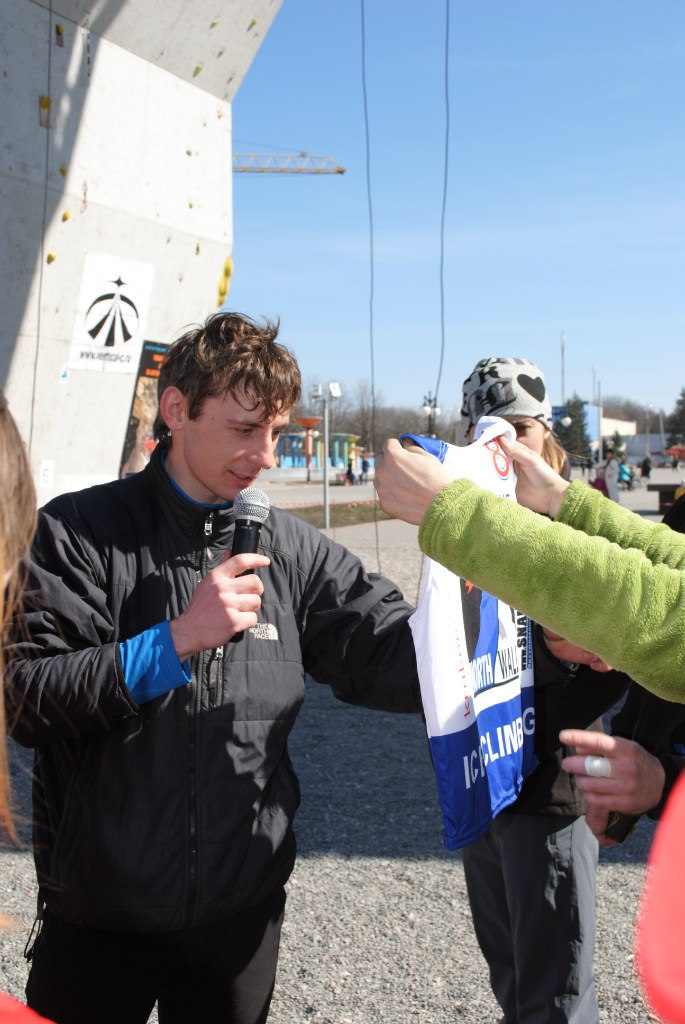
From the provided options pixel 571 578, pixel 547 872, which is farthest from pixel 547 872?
pixel 571 578

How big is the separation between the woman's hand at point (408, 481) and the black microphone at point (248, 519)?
0.39m

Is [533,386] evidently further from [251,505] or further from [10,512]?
[10,512]

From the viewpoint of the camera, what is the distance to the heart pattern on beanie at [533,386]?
2.96 metres

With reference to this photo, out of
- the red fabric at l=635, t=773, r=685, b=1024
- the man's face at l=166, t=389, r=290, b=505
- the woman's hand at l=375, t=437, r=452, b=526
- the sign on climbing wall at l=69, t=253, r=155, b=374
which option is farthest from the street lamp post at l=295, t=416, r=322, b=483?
the red fabric at l=635, t=773, r=685, b=1024

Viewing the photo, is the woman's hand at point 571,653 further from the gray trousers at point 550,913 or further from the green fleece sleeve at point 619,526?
the gray trousers at point 550,913

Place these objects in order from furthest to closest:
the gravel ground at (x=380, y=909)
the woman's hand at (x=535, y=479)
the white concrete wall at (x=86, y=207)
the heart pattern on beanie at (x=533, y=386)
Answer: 1. the white concrete wall at (x=86, y=207)
2. the gravel ground at (x=380, y=909)
3. the heart pattern on beanie at (x=533, y=386)
4. the woman's hand at (x=535, y=479)

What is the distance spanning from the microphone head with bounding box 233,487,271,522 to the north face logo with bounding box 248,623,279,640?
10.7 inches

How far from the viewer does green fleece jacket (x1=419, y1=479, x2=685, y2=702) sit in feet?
4.89

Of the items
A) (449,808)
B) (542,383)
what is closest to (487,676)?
(449,808)

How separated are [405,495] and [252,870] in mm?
976

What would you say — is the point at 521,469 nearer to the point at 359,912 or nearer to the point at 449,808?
the point at 449,808

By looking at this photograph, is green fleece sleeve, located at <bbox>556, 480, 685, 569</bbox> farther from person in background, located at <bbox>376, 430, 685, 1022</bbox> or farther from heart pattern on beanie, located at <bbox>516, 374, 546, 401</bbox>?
heart pattern on beanie, located at <bbox>516, 374, 546, 401</bbox>

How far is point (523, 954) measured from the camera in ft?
7.76

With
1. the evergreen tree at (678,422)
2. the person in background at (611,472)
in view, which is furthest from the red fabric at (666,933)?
the evergreen tree at (678,422)
